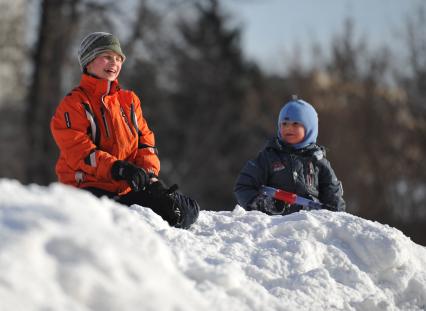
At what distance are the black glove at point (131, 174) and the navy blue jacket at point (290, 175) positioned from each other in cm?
145

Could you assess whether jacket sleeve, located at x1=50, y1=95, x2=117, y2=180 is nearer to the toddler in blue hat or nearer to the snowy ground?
the snowy ground

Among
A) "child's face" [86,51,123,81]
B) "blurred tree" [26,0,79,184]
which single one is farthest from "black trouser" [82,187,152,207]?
"blurred tree" [26,0,79,184]

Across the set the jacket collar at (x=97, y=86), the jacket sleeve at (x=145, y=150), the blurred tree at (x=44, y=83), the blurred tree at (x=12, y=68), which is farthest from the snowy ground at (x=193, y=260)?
the blurred tree at (x=12, y=68)

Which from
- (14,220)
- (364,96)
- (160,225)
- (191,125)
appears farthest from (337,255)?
(191,125)

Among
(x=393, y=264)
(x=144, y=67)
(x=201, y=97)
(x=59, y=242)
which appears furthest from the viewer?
(x=201, y=97)

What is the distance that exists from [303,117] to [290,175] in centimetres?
56

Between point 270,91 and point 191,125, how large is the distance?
3.27 m

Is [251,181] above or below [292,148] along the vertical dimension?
below

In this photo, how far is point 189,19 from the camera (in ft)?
109

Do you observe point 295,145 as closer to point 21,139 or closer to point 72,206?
point 72,206

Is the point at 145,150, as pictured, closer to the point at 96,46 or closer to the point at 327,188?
the point at 96,46

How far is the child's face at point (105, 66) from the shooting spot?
19.9 feet

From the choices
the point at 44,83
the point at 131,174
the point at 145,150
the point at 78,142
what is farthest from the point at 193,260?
the point at 44,83

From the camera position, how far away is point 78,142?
573 cm
